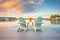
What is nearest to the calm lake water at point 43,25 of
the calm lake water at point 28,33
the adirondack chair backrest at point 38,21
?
the calm lake water at point 28,33

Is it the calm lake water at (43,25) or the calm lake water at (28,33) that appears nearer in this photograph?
the calm lake water at (28,33)

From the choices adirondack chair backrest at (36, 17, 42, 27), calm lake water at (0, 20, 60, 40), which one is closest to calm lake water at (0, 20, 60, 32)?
calm lake water at (0, 20, 60, 40)

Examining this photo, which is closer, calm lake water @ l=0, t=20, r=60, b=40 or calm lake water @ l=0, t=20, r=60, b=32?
calm lake water @ l=0, t=20, r=60, b=40

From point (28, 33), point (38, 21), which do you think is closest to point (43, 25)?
point (38, 21)

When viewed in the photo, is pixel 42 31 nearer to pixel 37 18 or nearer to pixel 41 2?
pixel 37 18

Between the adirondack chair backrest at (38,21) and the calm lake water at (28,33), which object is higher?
the adirondack chair backrest at (38,21)

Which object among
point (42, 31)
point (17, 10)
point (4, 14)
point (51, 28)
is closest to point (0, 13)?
point (4, 14)

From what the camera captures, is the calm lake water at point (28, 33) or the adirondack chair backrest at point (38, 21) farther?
the adirondack chair backrest at point (38, 21)

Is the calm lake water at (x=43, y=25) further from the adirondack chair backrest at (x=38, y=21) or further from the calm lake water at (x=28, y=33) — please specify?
the adirondack chair backrest at (x=38, y=21)

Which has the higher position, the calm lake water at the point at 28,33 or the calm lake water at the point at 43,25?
the calm lake water at the point at 43,25

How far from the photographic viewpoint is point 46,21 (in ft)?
15.2

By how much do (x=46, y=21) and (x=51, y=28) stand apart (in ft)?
1.22

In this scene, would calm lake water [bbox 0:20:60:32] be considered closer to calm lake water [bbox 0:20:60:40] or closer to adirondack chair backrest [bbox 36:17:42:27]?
calm lake water [bbox 0:20:60:40]

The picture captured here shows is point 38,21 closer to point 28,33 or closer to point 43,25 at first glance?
point 43,25
